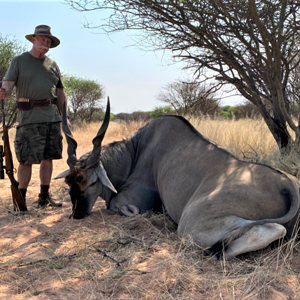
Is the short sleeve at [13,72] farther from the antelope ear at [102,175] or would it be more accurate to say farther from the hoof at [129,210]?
the hoof at [129,210]

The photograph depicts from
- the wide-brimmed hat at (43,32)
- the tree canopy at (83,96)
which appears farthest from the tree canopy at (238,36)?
the tree canopy at (83,96)

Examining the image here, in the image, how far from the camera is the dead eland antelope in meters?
2.34

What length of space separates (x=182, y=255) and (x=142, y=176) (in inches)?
65.0

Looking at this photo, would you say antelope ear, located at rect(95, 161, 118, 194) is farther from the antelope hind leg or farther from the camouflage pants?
the antelope hind leg

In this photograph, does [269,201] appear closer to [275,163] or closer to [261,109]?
[275,163]

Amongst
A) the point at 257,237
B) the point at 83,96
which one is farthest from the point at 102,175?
the point at 83,96

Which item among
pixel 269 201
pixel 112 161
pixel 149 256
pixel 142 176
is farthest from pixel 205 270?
pixel 112 161

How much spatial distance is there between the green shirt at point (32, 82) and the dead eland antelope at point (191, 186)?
46 cm

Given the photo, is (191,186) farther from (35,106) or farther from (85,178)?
(35,106)

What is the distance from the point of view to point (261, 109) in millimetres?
5070

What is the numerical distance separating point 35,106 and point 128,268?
8.43ft

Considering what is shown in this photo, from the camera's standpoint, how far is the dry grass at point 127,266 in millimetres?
1911

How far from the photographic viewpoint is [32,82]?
3.93 meters

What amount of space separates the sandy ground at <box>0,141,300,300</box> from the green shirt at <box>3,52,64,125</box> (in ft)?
4.76
